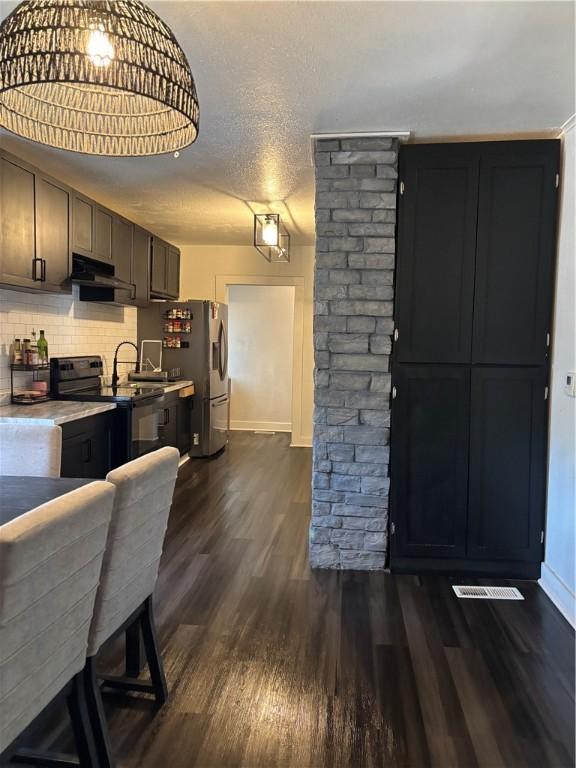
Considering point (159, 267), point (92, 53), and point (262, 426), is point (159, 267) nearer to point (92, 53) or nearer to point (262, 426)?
point (262, 426)

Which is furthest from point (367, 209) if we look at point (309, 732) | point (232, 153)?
point (309, 732)

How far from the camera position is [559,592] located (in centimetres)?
257

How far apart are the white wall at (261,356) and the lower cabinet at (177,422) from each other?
2.13 meters

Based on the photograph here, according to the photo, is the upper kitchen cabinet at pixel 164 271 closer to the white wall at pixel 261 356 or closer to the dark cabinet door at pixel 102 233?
the dark cabinet door at pixel 102 233

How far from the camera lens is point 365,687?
1.93m

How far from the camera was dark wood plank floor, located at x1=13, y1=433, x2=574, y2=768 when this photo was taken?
5.36 feet

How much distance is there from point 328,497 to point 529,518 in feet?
3.70

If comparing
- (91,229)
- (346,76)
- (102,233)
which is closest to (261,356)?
(102,233)

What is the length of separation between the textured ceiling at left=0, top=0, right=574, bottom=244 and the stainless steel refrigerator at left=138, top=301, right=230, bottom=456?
201 cm

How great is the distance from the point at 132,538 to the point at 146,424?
2.73m

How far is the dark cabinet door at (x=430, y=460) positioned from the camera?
2.85 m

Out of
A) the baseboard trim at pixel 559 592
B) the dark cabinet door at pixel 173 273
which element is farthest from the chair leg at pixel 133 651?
the dark cabinet door at pixel 173 273

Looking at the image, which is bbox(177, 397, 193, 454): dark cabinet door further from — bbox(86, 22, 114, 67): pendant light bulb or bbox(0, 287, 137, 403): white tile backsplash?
bbox(86, 22, 114, 67): pendant light bulb

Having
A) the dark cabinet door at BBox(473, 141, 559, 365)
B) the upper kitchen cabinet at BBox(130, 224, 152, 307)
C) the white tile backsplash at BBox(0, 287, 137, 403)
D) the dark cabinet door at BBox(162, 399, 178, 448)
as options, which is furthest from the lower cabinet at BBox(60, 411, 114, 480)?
the dark cabinet door at BBox(473, 141, 559, 365)
